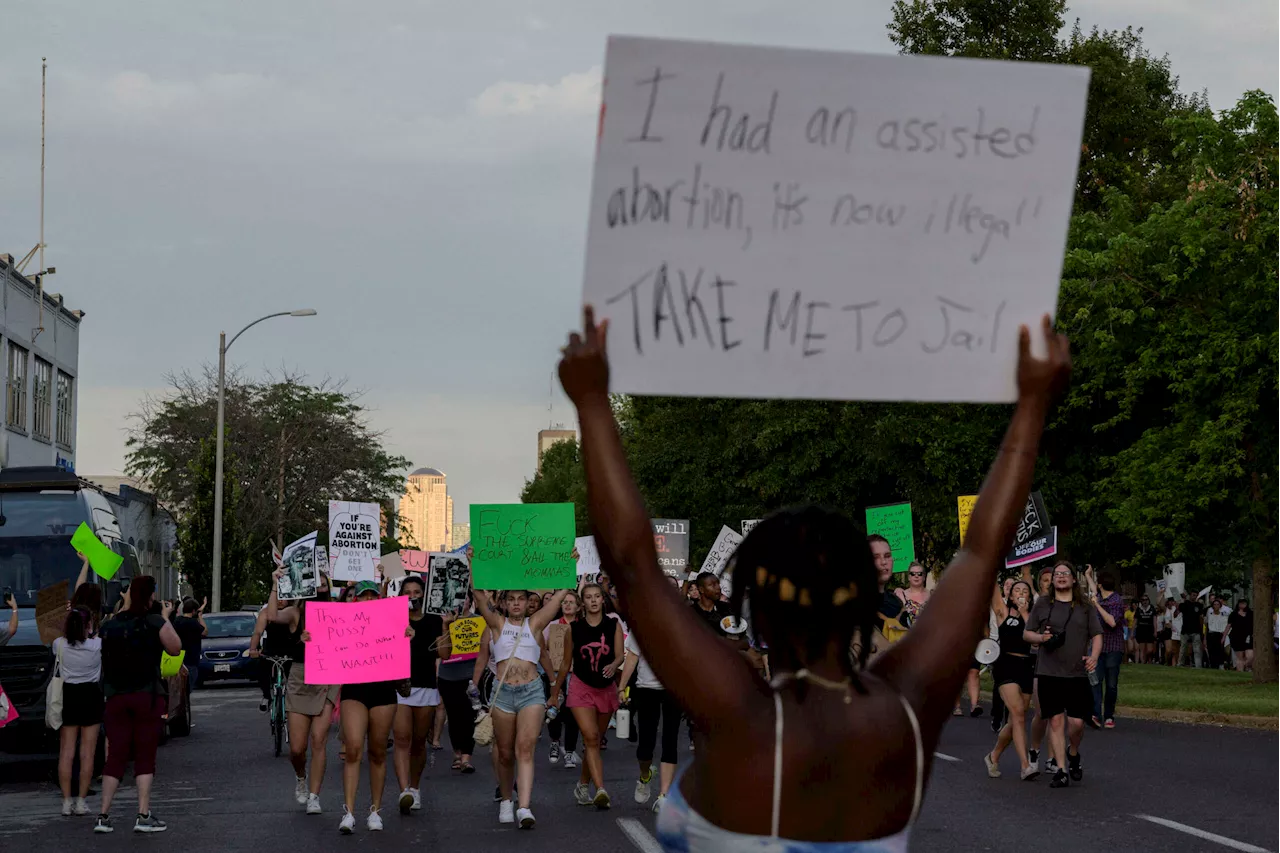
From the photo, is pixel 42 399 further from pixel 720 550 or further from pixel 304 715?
pixel 304 715

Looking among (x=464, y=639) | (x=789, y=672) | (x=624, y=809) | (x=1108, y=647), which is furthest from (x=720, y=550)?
(x=789, y=672)

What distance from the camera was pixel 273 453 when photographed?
6041 cm

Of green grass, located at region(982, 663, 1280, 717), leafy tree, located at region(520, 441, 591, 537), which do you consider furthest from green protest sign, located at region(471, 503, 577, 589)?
leafy tree, located at region(520, 441, 591, 537)

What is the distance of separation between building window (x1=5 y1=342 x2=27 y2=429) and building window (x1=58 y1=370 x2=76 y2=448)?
491cm

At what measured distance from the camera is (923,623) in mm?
2951

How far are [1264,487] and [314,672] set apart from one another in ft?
72.1

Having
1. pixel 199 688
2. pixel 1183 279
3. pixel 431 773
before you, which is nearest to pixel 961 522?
pixel 1183 279

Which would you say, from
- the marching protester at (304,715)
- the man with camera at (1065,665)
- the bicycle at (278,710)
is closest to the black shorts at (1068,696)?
the man with camera at (1065,665)

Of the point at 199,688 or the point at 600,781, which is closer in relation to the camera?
the point at 600,781

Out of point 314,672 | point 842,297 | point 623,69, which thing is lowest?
point 314,672

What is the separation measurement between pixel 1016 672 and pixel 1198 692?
40.2 feet

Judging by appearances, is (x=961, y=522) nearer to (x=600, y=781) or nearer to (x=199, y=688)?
(x=600, y=781)

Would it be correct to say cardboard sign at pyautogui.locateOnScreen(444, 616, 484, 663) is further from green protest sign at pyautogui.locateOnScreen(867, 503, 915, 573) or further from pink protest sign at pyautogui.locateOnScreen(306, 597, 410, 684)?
green protest sign at pyautogui.locateOnScreen(867, 503, 915, 573)

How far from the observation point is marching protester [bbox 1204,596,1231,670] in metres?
40.9
